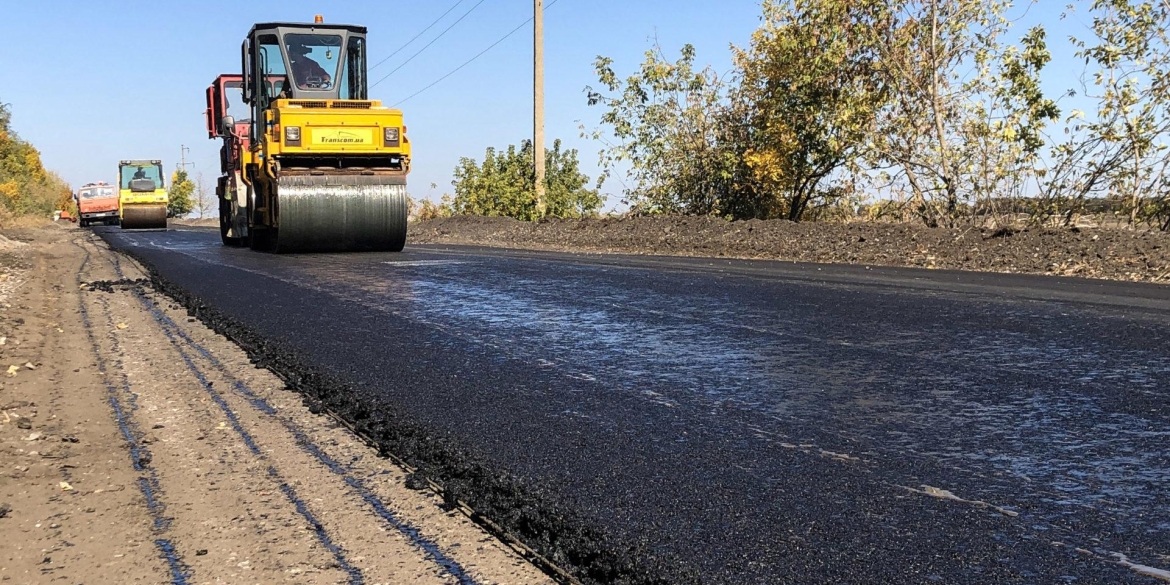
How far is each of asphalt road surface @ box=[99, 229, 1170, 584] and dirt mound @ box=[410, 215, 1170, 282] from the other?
6.40ft

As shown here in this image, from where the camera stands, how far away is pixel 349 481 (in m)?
3.58

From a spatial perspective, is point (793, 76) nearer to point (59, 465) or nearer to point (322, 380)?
point (322, 380)

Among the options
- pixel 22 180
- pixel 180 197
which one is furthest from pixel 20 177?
pixel 180 197

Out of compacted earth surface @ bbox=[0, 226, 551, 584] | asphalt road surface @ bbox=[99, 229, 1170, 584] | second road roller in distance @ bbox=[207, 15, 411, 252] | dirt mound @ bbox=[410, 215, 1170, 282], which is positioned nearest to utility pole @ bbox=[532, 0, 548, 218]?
dirt mound @ bbox=[410, 215, 1170, 282]

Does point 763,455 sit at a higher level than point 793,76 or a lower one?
lower

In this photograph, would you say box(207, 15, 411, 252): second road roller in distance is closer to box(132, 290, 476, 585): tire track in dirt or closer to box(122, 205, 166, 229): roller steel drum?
box(132, 290, 476, 585): tire track in dirt

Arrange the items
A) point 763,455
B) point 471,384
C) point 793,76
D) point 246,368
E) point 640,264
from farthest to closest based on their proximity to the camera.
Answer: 1. point 793,76
2. point 640,264
3. point 246,368
4. point 471,384
5. point 763,455

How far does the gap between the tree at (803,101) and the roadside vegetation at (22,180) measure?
148 ft

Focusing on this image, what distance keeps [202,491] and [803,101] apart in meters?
15.9

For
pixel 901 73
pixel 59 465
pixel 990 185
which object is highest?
pixel 901 73

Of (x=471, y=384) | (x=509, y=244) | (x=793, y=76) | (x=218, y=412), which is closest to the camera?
(x=218, y=412)

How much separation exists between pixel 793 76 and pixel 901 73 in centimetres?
274

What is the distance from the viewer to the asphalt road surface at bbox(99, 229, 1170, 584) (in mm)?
2951

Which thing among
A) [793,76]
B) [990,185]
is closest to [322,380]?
[990,185]
